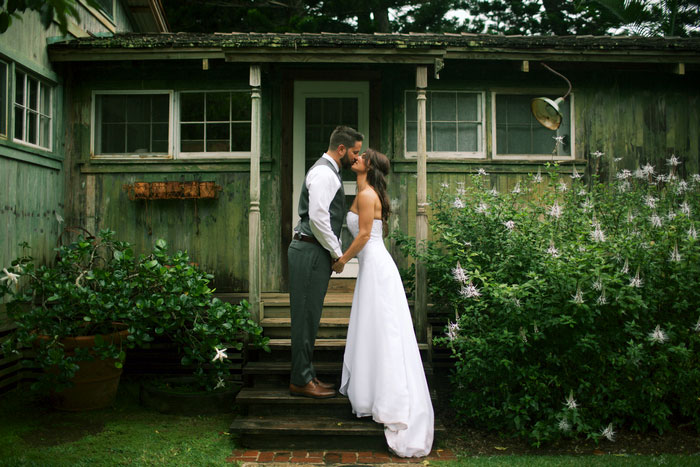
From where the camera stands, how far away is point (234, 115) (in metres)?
7.46

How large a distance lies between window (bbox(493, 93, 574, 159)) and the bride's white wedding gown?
11.8 ft

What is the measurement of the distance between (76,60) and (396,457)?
590 cm

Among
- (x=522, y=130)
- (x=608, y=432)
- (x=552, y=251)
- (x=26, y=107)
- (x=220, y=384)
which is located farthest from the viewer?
(x=522, y=130)

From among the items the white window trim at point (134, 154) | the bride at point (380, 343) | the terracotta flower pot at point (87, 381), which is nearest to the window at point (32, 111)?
the white window trim at point (134, 154)

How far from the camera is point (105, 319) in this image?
5137 mm

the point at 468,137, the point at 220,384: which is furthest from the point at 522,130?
the point at 220,384

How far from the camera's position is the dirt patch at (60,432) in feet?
14.8

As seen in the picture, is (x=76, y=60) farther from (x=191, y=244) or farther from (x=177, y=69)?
(x=191, y=244)

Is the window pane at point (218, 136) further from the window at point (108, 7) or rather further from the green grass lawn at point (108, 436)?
the green grass lawn at point (108, 436)

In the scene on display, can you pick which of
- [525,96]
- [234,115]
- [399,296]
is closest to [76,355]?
[399,296]

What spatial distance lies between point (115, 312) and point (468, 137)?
4827mm

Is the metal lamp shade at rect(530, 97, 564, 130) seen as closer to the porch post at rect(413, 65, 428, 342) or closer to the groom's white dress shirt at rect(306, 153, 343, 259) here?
the porch post at rect(413, 65, 428, 342)

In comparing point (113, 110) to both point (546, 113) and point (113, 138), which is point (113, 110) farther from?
point (546, 113)

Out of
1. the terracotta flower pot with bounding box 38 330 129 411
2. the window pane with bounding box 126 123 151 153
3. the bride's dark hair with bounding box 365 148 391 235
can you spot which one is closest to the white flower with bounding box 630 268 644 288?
the bride's dark hair with bounding box 365 148 391 235
